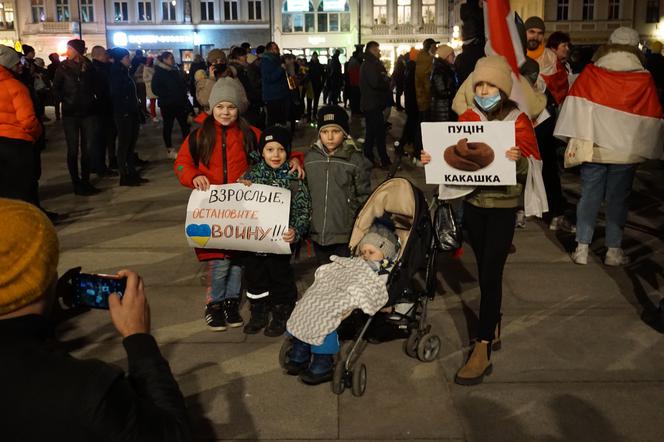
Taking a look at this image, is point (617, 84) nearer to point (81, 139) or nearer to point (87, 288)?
point (87, 288)

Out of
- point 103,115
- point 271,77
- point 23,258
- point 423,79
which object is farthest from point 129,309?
point 271,77

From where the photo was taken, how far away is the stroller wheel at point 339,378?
4395mm

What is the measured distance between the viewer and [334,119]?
17.1 feet

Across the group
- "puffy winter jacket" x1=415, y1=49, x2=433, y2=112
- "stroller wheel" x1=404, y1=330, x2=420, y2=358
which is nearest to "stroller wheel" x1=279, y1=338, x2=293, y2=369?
"stroller wheel" x1=404, y1=330, x2=420, y2=358

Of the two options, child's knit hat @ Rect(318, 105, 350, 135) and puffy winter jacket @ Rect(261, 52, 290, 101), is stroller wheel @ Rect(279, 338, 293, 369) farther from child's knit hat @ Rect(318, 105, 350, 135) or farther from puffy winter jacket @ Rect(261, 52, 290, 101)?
puffy winter jacket @ Rect(261, 52, 290, 101)

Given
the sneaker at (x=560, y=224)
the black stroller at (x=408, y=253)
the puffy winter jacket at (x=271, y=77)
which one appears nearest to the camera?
the black stroller at (x=408, y=253)

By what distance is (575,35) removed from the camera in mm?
52812

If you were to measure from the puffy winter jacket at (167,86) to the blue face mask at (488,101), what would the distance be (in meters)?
9.65

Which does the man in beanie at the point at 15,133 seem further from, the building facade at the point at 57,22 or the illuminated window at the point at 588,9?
the building facade at the point at 57,22

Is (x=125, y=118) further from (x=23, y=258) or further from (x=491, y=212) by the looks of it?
(x=23, y=258)

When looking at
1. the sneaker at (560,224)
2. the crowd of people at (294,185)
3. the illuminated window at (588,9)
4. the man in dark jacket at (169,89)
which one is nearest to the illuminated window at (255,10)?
the illuminated window at (588,9)

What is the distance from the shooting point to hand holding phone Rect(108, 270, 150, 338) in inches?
83.0

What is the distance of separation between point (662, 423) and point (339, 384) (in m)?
1.72

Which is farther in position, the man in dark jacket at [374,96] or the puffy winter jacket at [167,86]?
the puffy winter jacket at [167,86]
